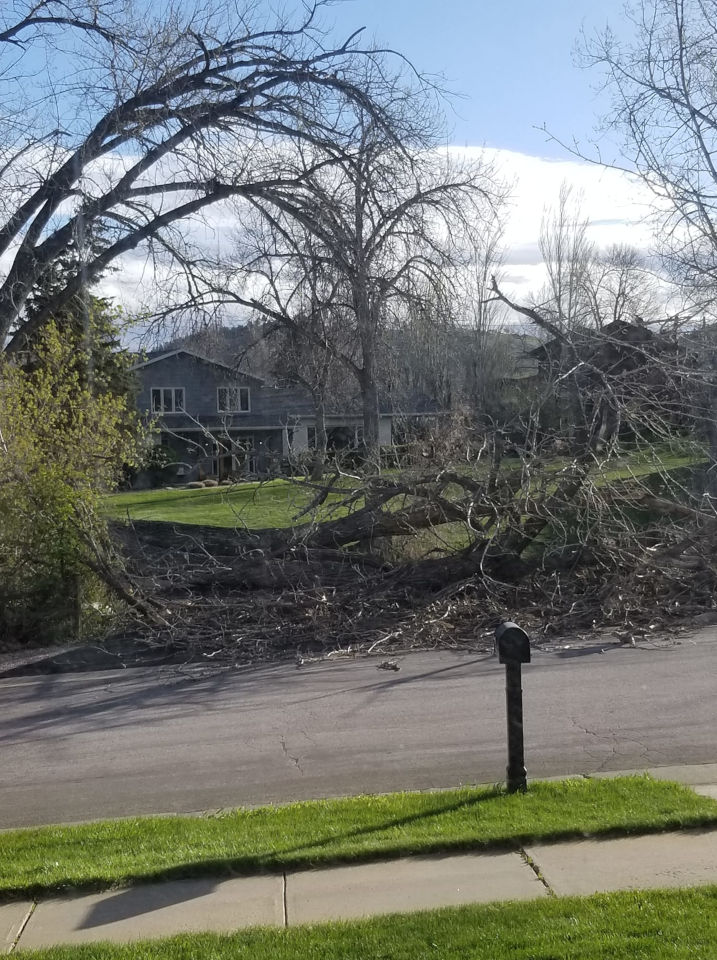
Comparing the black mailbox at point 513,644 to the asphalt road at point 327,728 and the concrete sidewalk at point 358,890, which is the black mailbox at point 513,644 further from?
the asphalt road at point 327,728

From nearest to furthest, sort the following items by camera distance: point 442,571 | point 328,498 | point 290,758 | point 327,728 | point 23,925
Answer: point 23,925 → point 290,758 → point 327,728 → point 442,571 → point 328,498

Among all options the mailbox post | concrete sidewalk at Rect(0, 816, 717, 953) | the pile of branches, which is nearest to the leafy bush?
the pile of branches

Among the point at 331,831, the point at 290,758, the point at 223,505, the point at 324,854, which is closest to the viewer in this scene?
the point at 324,854

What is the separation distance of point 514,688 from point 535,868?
1.41 meters

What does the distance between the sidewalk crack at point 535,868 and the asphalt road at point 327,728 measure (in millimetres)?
1724

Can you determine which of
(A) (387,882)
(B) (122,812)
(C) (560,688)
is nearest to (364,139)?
(C) (560,688)

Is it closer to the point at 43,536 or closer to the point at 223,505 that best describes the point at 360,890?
the point at 43,536

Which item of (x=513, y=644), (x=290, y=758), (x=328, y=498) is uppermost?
(x=328, y=498)

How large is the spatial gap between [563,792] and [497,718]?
2.54m

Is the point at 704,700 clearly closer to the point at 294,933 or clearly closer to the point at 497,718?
the point at 497,718

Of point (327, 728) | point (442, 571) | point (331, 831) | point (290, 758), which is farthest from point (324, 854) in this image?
point (442, 571)

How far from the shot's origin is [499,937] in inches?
182

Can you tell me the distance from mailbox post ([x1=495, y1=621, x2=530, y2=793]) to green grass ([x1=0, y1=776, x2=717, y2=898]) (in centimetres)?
14

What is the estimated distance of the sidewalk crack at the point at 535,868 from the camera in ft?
17.2
